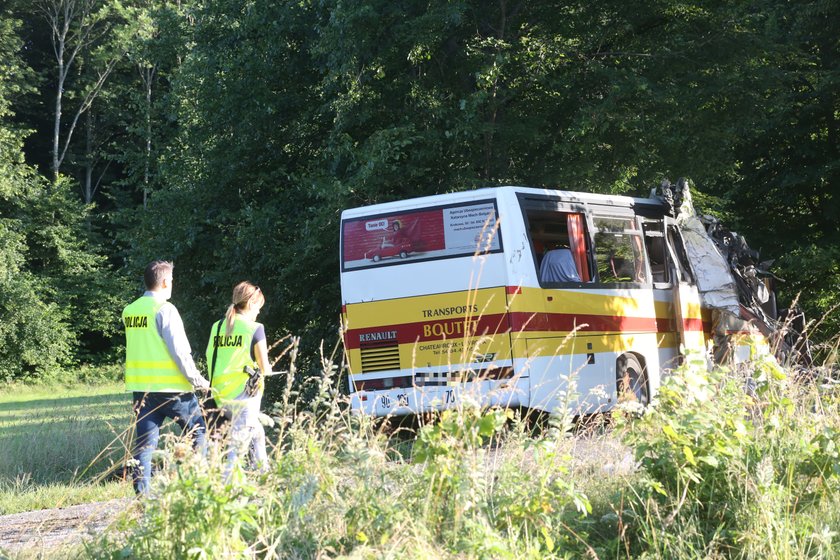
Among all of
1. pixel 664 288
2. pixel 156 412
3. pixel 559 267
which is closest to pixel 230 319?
pixel 156 412

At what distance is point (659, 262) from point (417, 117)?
19.0ft

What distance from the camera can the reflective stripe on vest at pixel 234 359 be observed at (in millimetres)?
8258

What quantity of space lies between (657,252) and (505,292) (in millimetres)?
3429

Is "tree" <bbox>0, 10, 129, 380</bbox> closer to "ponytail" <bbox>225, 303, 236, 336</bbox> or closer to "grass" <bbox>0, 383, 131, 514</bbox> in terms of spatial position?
"grass" <bbox>0, 383, 131, 514</bbox>

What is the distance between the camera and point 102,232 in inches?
1903

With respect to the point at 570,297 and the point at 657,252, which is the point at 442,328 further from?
the point at 657,252

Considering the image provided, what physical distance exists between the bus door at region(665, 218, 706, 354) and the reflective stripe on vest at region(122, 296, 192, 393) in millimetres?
8094

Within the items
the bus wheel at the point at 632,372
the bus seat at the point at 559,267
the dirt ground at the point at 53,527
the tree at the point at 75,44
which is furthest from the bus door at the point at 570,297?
the tree at the point at 75,44

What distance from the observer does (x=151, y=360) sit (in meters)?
8.30

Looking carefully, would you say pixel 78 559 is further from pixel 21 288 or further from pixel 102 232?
pixel 102 232

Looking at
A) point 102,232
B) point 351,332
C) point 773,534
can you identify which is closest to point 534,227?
point 351,332

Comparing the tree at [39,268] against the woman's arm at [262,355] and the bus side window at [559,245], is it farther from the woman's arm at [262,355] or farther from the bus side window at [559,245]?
the woman's arm at [262,355]

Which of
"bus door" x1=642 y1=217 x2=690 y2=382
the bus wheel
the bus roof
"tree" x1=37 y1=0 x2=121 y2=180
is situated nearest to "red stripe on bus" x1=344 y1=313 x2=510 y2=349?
the bus roof

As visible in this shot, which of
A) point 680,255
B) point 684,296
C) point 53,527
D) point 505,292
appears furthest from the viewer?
point 680,255
